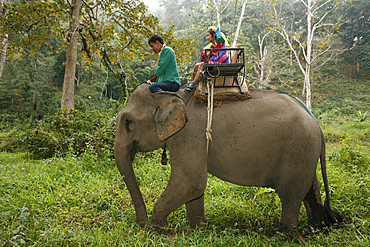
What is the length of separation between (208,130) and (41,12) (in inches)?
258

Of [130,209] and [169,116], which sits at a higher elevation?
[169,116]

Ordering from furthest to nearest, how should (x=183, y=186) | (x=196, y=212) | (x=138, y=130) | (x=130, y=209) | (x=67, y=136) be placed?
(x=67, y=136) → (x=130, y=209) → (x=196, y=212) → (x=138, y=130) → (x=183, y=186)

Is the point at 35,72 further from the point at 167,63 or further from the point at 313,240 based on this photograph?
the point at 313,240

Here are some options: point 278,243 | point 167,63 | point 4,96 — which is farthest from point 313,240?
point 4,96

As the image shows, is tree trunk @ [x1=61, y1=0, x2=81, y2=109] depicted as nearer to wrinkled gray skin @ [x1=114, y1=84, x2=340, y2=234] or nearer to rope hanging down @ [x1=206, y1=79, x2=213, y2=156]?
wrinkled gray skin @ [x1=114, y1=84, x2=340, y2=234]

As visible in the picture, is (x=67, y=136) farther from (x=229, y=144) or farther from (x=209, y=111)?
(x=229, y=144)

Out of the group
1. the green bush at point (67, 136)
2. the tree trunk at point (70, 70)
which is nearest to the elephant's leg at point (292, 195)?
the green bush at point (67, 136)

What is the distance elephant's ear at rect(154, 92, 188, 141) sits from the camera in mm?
2244

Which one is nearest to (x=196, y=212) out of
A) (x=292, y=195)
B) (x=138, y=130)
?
(x=292, y=195)

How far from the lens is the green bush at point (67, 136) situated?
5.02 meters

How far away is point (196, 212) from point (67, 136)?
422 centimetres

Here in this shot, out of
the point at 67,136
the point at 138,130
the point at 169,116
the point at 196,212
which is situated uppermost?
the point at 169,116

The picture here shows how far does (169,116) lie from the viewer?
2279 mm

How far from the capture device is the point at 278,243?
7.42 feet
